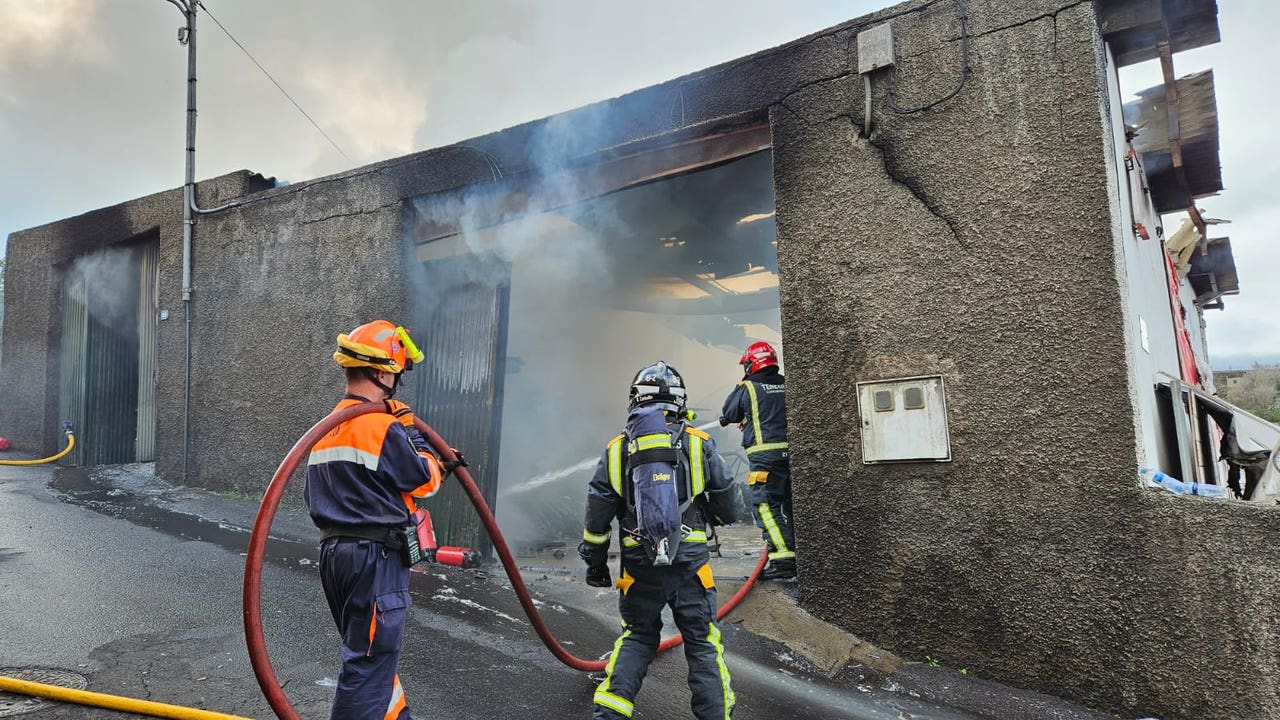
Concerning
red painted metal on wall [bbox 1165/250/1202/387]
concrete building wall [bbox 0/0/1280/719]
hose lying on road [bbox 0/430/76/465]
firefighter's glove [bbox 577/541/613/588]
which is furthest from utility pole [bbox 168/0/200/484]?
red painted metal on wall [bbox 1165/250/1202/387]

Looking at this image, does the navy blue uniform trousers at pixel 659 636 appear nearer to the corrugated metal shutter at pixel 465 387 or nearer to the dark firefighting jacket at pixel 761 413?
the dark firefighting jacket at pixel 761 413

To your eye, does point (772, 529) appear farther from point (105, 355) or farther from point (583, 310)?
point (105, 355)

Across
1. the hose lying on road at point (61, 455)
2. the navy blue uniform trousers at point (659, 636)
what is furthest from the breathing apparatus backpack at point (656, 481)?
the hose lying on road at point (61, 455)

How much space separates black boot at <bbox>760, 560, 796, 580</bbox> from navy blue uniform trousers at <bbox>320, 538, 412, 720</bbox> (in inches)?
111

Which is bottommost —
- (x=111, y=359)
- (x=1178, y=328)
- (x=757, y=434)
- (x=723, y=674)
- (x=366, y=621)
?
(x=723, y=674)

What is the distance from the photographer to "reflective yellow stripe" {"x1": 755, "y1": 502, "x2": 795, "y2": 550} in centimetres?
495

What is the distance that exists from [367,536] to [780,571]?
10.2ft

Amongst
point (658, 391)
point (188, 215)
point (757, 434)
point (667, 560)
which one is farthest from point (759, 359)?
point (188, 215)

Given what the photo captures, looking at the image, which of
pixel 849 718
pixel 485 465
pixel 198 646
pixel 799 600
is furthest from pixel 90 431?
pixel 849 718

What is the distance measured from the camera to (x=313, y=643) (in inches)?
160

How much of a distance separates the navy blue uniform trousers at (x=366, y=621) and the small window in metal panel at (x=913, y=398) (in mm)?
2981

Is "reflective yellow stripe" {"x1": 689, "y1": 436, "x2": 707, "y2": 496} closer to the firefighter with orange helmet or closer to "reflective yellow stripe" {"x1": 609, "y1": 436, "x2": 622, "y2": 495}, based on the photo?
"reflective yellow stripe" {"x1": 609, "y1": 436, "x2": 622, "y2": 495}

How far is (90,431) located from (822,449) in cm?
1046

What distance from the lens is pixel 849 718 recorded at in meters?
3.51
